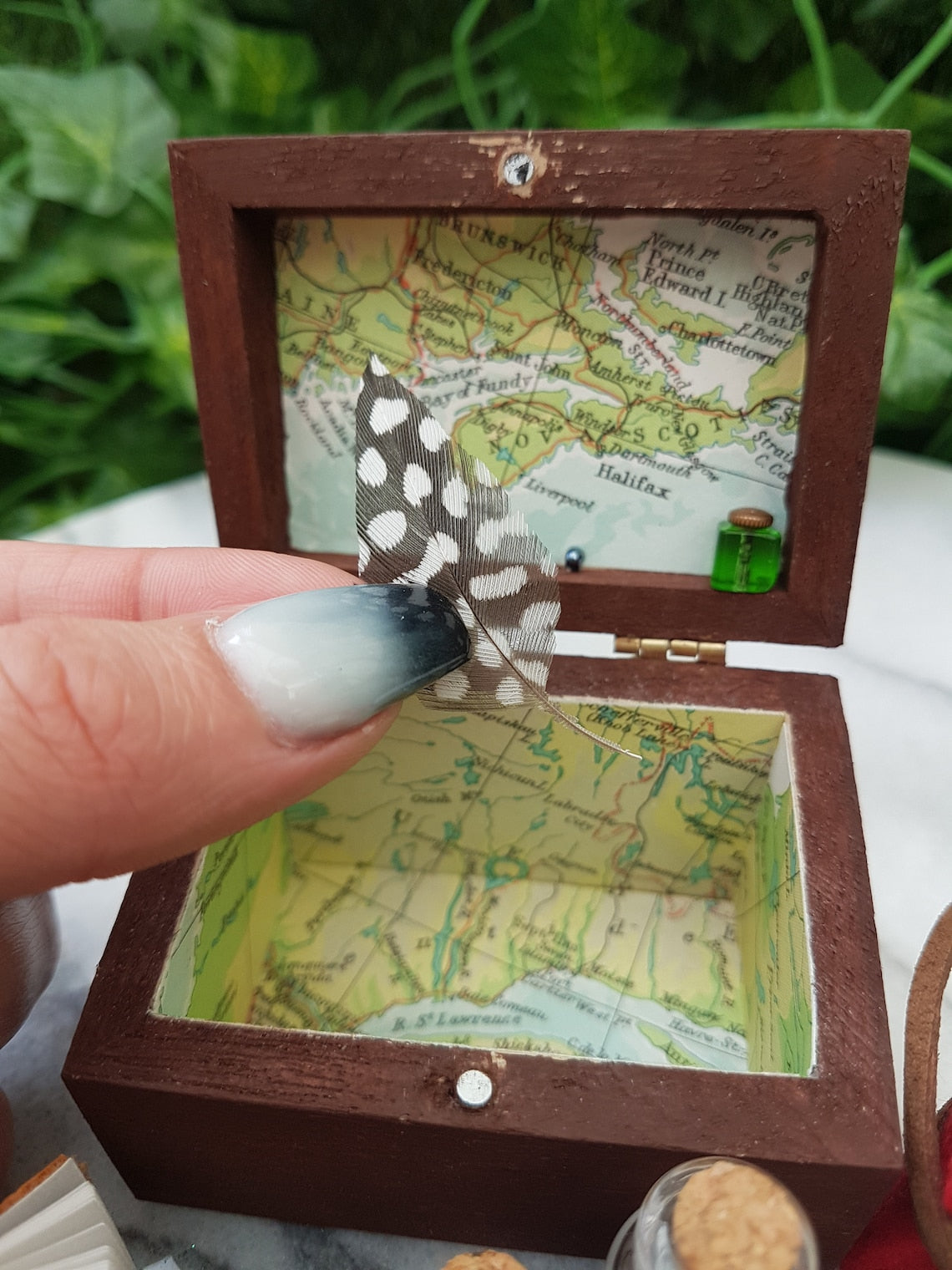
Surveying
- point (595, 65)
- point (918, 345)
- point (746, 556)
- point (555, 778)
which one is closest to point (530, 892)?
point (555, 778)

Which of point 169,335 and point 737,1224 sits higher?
point 169,335

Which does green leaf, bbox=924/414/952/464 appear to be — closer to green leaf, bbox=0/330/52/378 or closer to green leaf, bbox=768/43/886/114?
green leaf, bbox=768/43/886/114

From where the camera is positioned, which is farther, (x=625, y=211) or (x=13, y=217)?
(x=13, y=217)

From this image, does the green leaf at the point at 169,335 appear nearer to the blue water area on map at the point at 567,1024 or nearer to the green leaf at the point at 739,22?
the green leaf at the point at 739,22

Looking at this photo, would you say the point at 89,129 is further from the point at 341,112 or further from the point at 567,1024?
the point at 567,1024

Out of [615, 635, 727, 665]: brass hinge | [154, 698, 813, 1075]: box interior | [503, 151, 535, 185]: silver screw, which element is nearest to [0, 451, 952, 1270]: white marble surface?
[154, 698, 813, 1075]: box interior

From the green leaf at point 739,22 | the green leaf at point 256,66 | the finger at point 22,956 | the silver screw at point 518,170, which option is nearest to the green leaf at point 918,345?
the green leaf at point 739,22
